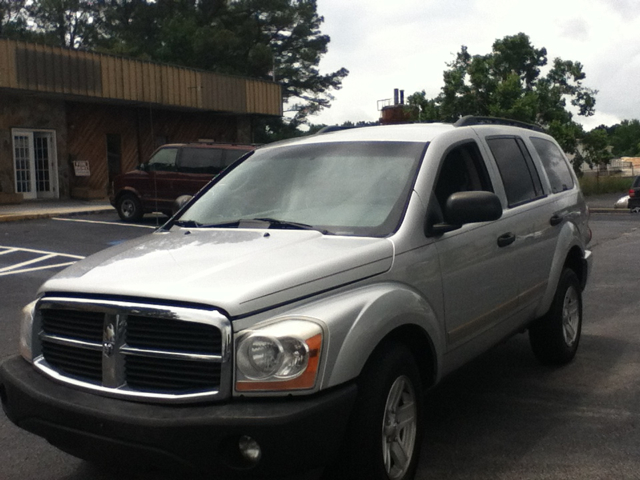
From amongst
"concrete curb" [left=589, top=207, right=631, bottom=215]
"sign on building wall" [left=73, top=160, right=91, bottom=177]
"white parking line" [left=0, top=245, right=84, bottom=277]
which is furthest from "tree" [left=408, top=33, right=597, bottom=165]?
"white parking line" [left=0, top=245, right=84, bottom=277]

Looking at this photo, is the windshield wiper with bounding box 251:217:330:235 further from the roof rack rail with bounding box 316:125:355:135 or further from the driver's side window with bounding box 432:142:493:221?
the roof rack rail with bounding box 316:125:355:135

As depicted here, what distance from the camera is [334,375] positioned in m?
3.27

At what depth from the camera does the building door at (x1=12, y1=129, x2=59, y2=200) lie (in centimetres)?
2472

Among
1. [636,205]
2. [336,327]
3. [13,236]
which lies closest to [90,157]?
→ [13,236]

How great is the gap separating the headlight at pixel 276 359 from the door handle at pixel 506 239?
208cm

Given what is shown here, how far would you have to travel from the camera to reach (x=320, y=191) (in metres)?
4.52

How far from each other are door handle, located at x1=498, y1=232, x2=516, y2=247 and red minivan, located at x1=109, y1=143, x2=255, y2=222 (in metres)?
13.7

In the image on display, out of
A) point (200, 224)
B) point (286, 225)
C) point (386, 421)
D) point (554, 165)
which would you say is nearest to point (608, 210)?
point (554, 165)

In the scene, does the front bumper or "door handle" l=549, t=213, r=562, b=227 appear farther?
"door handle" l=549, t=213, r=562, b=227

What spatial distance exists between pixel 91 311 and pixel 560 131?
1351 inches

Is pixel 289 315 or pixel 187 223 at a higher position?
pixel 187 223

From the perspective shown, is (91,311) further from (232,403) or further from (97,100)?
(97,100)

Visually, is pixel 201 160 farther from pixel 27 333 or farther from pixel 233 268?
pixel 233 268

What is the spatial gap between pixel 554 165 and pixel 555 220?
0.75m
